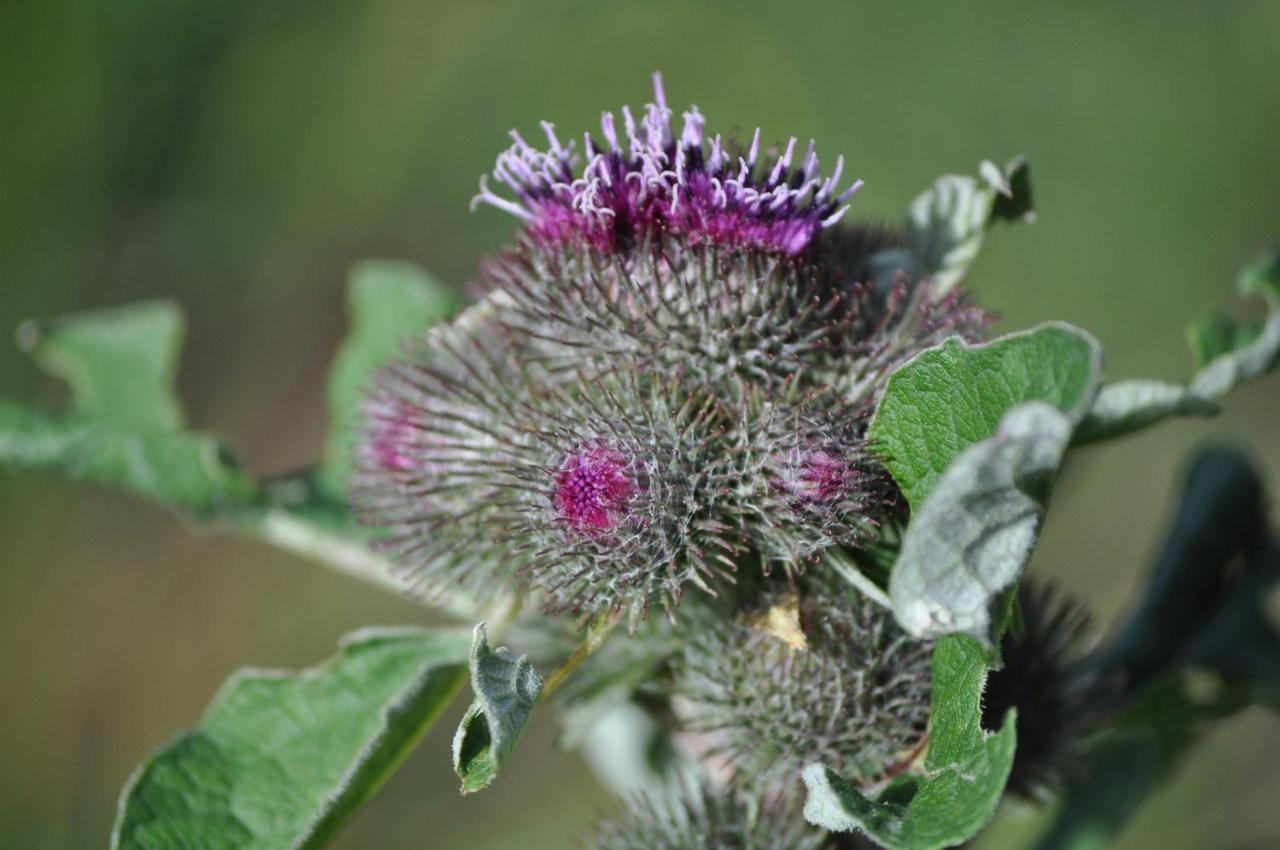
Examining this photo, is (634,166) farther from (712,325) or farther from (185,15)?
(185,15)

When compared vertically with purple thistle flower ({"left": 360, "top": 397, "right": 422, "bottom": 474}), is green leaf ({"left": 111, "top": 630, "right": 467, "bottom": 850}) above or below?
below

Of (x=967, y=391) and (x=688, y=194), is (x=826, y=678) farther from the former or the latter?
(x=688, y=194)

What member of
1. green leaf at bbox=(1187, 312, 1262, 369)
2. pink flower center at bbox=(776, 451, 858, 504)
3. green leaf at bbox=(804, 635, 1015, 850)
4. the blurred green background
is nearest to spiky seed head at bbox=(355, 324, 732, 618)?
pink flower center at bbox=(776, 451, 858, 504)

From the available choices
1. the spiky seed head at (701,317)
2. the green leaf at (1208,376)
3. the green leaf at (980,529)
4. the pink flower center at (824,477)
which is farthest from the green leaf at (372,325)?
the green leaf at (980,529)

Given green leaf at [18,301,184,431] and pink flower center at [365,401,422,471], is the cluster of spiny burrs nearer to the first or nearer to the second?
pink flower center at [365,401,422,471]

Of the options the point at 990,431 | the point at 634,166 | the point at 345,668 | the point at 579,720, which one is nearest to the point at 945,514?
the point at 990,431

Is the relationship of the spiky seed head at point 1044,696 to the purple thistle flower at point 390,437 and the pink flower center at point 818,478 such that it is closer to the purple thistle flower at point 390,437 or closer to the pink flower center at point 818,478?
the pink flower center at point 818,478

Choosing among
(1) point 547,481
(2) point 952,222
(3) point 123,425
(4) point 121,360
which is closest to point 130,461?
(3) point 123,425
